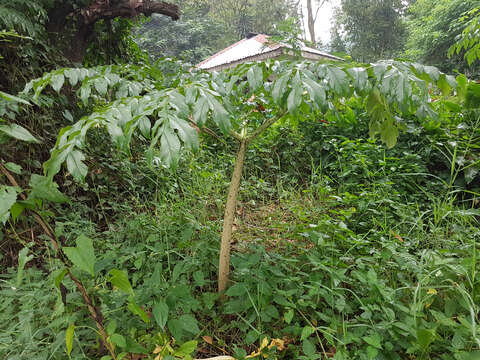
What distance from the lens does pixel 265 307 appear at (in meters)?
1.18

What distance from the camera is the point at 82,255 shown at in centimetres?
84

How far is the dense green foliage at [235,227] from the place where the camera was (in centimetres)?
89

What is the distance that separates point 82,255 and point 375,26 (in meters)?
22.1

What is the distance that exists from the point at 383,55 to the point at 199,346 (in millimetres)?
21791

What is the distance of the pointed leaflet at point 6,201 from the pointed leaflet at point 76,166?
147 millimetres

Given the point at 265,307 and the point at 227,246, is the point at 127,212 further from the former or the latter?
the point at 265,307

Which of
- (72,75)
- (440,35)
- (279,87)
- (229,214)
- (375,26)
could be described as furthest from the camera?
(375,26)

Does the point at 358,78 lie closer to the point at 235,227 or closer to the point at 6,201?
the point at 6,201

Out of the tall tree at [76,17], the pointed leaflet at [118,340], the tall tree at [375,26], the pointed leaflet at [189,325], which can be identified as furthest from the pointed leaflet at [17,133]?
the tall tree at [375,26]

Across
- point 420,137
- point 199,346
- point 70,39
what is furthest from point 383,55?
point 199,346

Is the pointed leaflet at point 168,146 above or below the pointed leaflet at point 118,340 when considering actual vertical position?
above

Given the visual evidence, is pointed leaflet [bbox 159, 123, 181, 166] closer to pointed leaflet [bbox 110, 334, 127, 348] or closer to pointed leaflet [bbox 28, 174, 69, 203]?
pointed leaflet [bbox 28, 174, 69, 203]

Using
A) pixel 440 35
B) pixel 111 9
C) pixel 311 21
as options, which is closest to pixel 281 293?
pixel 111 9

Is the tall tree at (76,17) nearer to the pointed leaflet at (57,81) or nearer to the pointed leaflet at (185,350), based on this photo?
the pointed leaflet at (57,81)
